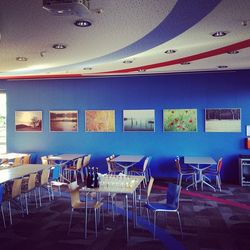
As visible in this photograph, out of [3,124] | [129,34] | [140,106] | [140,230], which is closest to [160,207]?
[140,230]

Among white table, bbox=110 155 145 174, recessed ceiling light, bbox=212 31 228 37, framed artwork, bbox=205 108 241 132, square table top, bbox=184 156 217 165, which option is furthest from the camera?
framed artwork, bbox=205 108 241 132

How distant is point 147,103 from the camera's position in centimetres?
857

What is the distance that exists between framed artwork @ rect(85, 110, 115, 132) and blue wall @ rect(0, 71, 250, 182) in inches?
5.7

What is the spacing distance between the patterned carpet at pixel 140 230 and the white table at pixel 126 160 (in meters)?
1.46

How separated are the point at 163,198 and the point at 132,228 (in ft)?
6.35

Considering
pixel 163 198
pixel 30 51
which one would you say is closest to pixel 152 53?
pixel 30 51

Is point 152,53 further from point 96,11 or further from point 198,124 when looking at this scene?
point 198,124

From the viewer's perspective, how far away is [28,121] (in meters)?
9.35

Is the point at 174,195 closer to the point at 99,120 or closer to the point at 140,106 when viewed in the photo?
the point at 140,106

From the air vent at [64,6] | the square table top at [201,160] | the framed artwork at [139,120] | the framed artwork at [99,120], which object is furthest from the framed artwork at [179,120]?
the air vent at [64,6]

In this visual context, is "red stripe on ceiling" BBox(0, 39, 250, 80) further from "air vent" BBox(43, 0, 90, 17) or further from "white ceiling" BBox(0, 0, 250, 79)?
"air vent" BBox(43, 0, 90, 17)

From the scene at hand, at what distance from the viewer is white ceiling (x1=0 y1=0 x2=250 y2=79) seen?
3.26 metres

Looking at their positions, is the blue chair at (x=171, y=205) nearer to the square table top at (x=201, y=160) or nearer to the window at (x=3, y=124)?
the square table top at (x=201, y=160)

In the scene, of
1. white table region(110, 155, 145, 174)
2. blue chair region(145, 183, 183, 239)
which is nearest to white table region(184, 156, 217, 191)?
white table region(110, 155, 145, 174)
